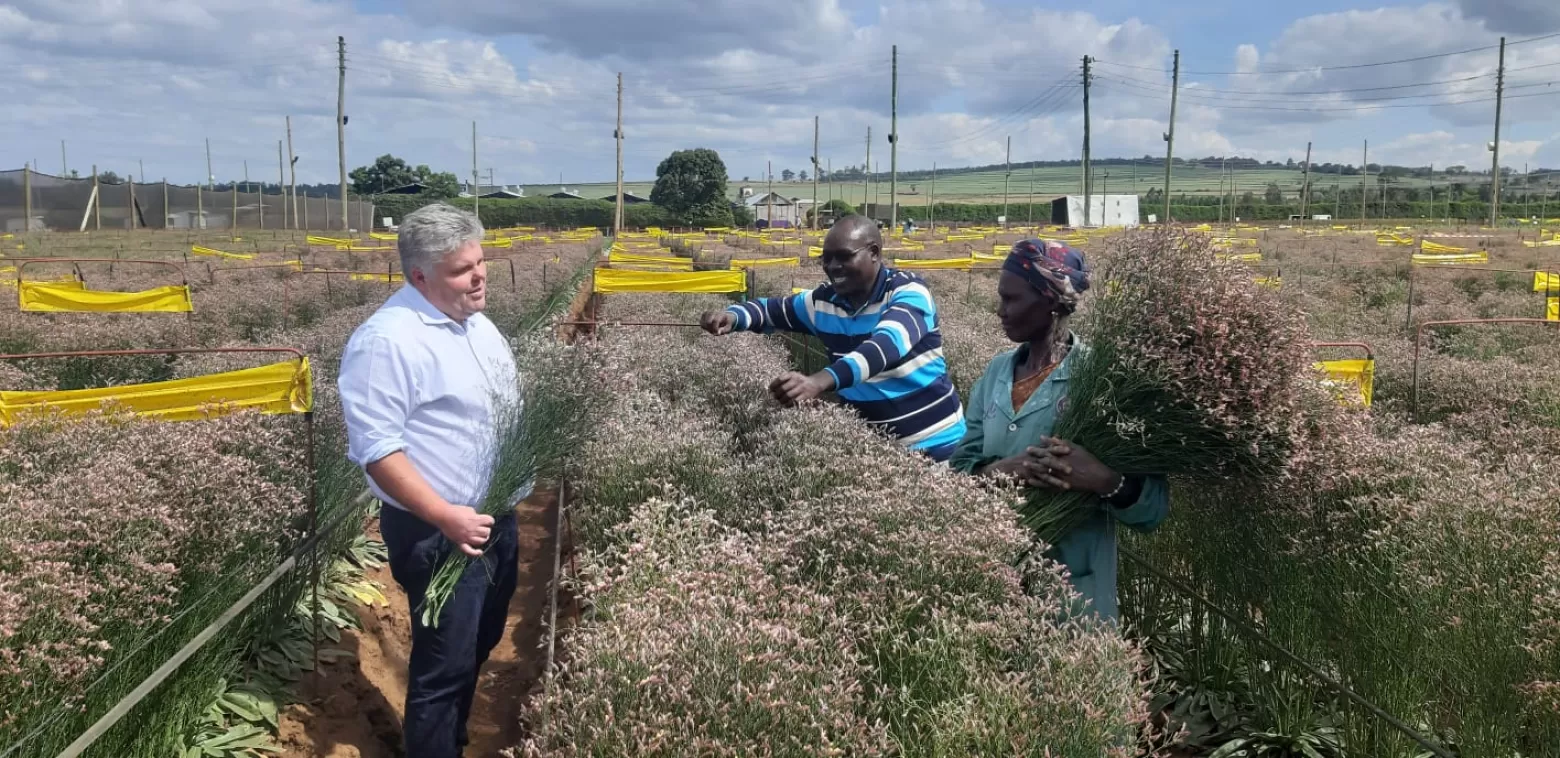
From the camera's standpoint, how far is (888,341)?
3.42 m

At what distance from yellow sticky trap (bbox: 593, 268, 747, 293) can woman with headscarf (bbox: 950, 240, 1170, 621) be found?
8.16 metres

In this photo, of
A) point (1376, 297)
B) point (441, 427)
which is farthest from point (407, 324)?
point (1376, 297)

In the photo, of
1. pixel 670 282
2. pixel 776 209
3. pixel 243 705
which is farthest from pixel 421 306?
pixel 776 209

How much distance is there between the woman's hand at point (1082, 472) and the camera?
256 centimetres

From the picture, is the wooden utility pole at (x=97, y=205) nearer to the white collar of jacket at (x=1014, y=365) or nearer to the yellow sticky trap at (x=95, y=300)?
the yellow sticky trap at (x=95, y=300)

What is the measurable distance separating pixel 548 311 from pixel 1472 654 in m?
10.7

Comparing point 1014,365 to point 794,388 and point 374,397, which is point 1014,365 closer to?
point 794,388

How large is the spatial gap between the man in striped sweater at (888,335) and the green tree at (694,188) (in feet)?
231

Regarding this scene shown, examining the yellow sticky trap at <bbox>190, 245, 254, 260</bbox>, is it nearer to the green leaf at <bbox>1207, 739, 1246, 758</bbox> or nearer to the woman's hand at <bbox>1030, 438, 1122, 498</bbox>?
the green leaf at <bbox>1207, 739, 1246, 758</bbox>

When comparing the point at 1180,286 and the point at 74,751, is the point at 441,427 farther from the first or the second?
the point at 1180,286

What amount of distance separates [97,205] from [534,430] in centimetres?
5006

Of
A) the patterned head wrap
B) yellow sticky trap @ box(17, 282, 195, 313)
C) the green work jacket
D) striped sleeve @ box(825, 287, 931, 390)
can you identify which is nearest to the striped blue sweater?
striped sleeve @ box(825, 287, 931, 390)

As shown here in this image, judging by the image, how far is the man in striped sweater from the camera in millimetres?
3531

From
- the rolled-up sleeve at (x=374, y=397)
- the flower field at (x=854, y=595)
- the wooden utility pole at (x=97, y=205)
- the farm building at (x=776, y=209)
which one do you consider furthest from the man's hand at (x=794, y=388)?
the farm building at (x=776, y=209)
